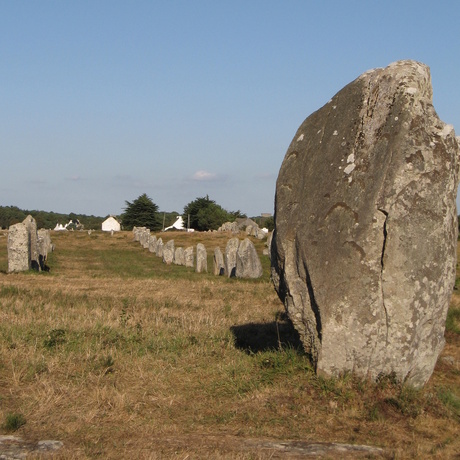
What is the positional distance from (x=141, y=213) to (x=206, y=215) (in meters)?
9.23

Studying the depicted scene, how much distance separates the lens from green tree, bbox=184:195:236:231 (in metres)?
88.6

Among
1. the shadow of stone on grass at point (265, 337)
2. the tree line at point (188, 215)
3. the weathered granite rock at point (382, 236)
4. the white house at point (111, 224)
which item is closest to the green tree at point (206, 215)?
the tree line at point (188, 215)

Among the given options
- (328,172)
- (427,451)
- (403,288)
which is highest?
(328,172)

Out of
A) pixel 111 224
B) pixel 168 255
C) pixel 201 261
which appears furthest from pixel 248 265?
pixel 111 224

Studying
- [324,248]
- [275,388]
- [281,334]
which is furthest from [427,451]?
[281,334]

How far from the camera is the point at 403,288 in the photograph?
6.64 meters

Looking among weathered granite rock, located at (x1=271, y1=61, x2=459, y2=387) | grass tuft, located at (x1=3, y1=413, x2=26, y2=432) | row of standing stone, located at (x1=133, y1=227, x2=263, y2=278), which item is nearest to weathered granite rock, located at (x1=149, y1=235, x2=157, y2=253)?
row of standing stone, located at (x1=133, y1=227, x2=263, y2=278)

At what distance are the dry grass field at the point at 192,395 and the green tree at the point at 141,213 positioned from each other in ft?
267

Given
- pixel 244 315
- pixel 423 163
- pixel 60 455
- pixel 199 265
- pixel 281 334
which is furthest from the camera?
pixel 199 265

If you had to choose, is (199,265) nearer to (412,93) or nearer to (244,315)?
(244,315)

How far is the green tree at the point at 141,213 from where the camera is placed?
300 feet

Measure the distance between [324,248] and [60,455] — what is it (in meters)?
3.33

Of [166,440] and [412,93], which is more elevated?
[412,93]

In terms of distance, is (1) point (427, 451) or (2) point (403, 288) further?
(2) point (403, 288)
